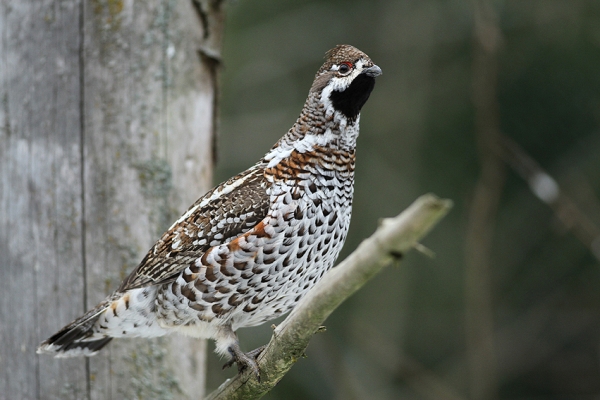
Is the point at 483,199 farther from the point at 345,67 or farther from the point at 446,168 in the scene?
the point at 446,168

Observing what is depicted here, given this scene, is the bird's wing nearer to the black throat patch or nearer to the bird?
the bird

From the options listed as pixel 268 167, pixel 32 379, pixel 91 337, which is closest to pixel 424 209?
pixel 268 167

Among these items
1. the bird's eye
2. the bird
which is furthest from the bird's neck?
the bird's eye

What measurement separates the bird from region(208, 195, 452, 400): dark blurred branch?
10.9 inches

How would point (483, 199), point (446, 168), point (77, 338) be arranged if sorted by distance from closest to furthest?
point (77, 338) → point (483, 199) → point (446, 168)

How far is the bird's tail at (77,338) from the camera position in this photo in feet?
Result: 10.8

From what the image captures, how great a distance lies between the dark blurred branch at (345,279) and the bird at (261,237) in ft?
0.91

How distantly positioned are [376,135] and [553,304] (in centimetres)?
267

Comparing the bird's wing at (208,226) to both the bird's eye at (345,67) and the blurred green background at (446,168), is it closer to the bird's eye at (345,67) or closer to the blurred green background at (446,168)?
the bird's eye at (345,67)

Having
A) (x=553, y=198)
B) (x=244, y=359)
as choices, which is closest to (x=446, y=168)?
(x=553, y=198)

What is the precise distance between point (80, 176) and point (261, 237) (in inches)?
49.0

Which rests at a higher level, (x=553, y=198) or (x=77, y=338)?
(x=553, y=198)

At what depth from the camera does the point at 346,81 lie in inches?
119

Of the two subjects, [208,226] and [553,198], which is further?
[553,198]
